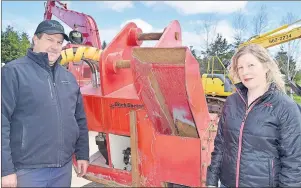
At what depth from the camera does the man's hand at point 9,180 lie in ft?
5.80

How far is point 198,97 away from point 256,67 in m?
0.86

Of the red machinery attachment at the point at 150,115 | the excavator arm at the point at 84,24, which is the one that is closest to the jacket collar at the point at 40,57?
the red machinery attachment at the point at 150,115

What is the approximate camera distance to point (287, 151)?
1584 mm

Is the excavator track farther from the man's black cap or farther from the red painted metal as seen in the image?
the man's black cap

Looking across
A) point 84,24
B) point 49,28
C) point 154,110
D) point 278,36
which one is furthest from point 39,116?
point 278,36

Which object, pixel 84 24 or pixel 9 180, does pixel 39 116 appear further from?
pixel 84 24

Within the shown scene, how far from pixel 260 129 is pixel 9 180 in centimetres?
154

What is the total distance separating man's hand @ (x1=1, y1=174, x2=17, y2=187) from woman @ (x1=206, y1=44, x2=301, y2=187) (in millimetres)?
1316

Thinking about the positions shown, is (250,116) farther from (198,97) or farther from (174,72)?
(198,97)

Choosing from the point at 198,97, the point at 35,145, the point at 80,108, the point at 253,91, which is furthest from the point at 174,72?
the point at 35,145

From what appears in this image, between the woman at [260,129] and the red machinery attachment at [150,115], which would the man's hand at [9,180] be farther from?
the woman at [260,129]

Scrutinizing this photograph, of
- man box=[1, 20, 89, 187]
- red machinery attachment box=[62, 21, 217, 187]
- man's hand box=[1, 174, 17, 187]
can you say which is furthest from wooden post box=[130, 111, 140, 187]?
man's hand box=[1, 174, 17, 187]

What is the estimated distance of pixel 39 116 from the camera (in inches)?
74.5

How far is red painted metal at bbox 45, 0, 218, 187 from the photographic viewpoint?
7.54 feet
